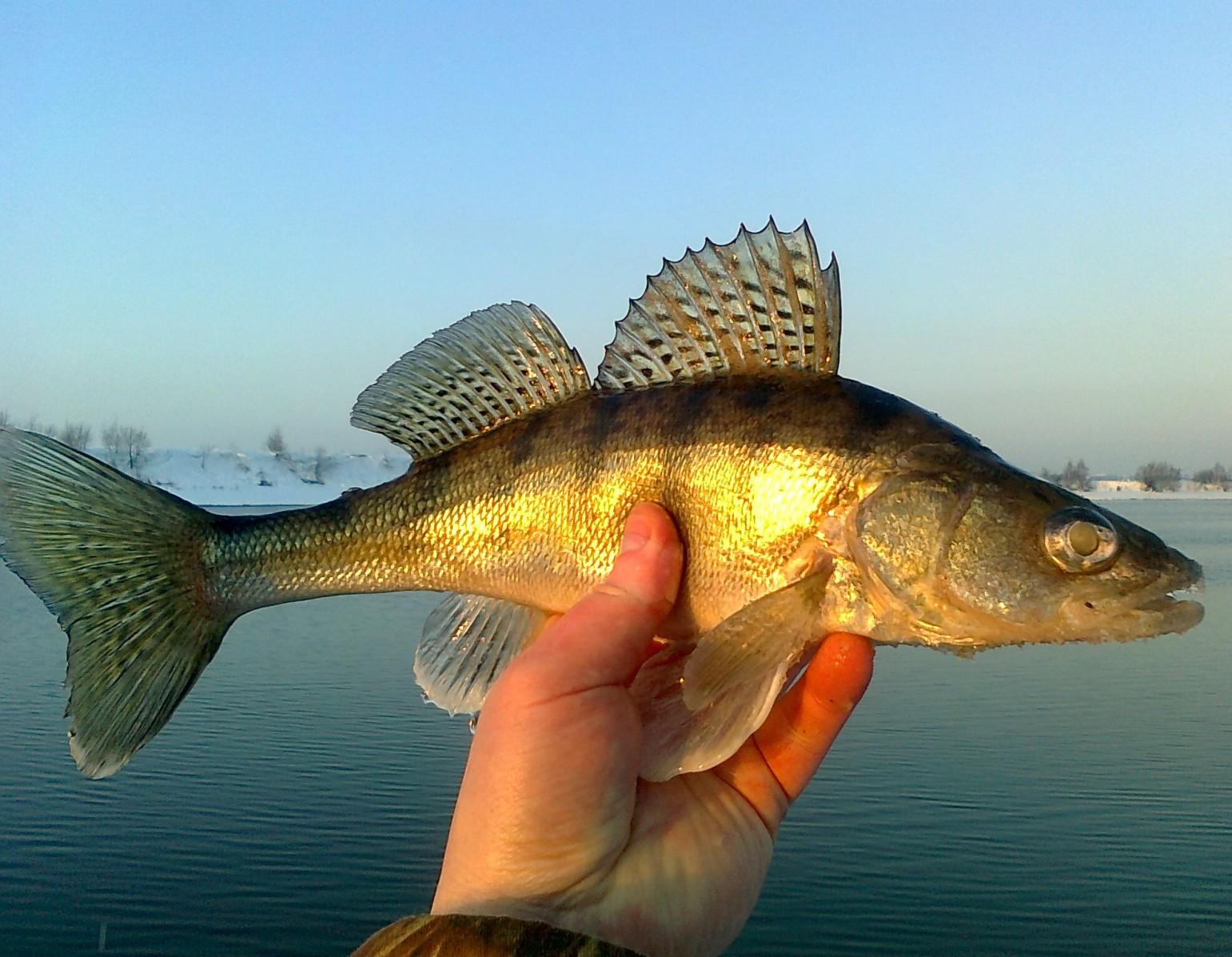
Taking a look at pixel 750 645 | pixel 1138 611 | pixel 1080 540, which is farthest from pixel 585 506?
pixel 1138 611

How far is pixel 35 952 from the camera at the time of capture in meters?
10.5

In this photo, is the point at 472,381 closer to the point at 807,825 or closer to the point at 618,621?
the point at 618,621

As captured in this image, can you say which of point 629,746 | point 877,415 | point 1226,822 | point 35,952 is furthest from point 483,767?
point 1226,822

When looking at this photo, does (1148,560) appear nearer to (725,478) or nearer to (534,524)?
(725,478)

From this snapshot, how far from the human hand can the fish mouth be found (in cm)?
73

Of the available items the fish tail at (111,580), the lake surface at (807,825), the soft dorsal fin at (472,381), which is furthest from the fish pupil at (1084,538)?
the lake surface at (807,825)

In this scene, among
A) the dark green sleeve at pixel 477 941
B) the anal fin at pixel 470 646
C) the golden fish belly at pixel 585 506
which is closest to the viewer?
the dark green sleeve at pixel 477 941

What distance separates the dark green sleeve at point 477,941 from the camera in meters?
2.27

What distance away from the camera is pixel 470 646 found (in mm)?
4172

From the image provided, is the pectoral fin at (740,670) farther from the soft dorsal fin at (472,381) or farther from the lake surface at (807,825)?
the lake surface at (807,825)

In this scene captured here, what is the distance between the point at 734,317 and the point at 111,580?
2.73 meters

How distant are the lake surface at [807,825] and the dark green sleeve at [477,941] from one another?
29.9 feet

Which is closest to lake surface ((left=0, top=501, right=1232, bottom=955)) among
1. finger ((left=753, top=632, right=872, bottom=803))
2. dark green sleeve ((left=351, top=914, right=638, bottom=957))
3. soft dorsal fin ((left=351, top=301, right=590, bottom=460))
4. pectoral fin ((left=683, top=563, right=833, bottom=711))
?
finger ((left=753, top=632, right=872, bottom=803))

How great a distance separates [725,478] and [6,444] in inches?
111
